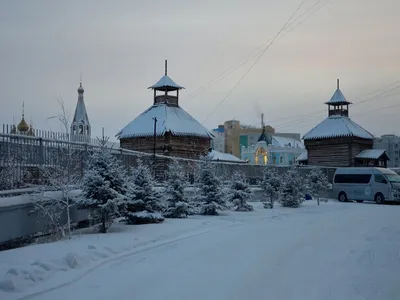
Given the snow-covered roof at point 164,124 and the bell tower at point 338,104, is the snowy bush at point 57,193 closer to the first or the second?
the snow-covered roof at point 164,124

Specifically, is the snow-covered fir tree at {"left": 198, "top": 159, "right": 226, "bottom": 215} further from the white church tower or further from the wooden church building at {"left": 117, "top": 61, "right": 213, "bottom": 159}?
the white church tower

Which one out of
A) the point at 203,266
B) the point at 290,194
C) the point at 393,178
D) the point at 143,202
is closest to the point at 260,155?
the point at 393,178

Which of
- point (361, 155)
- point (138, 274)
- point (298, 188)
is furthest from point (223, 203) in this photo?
point (361, 155)

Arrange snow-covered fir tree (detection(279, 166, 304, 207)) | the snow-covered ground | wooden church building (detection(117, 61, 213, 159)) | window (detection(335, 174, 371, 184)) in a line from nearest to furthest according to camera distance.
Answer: the snow-covered ground, snow-covered fir tree (detection(279, 166, 304, 207)), window (detection(335, 174, 371, 184)), wooden church building (detection(117, 61, 213, 159))

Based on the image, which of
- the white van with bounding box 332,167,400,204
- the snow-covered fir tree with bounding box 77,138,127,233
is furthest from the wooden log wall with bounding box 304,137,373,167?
the snow-covered fir tree with bounding box 77,138,127,233

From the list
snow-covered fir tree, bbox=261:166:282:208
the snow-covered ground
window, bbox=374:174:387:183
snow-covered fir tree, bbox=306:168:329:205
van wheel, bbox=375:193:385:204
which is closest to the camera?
the snow-covered ground

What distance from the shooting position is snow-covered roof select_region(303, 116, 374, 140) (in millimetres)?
49531

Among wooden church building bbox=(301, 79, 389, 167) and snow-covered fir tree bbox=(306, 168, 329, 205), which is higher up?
Answer: wooden church building bbox=(301, 79, 389, 167)

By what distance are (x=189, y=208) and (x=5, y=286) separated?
12.9 meters

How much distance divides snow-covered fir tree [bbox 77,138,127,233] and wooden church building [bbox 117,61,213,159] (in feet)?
86.4

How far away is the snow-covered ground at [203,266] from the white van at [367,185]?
19282 mm

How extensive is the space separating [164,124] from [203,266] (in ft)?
108

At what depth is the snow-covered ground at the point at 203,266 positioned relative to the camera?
7.10 meters

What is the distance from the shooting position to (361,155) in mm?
49250
